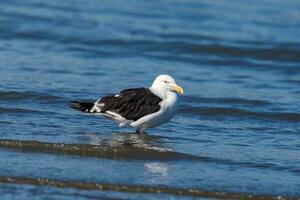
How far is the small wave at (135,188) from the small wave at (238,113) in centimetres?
472

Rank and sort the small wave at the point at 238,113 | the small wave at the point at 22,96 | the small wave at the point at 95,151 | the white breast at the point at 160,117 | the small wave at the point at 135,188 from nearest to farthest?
the small wave at the point at 135,188, the small wave at the point at 95,151, the white breast at the point at 160,117, the small wave at the point at 238,113, the small wave at the point at 22,96

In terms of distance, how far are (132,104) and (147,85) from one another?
4.11 m

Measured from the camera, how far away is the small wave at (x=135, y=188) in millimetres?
8812

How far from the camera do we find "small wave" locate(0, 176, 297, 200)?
8812 millimetres

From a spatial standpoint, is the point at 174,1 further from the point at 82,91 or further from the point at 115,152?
the point at 115,152

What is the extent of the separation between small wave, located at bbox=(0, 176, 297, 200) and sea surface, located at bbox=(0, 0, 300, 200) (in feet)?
0.06

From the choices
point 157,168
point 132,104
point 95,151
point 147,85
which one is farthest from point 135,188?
point 147,85

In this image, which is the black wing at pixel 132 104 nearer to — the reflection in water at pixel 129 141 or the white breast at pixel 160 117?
the white breast at pixel 160 117

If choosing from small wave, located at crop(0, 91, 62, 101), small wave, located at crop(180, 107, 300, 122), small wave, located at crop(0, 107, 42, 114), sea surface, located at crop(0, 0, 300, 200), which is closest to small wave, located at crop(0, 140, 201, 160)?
sea surface, located at crop(0, 0, 300, 200)

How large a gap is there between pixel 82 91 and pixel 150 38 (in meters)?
6.96

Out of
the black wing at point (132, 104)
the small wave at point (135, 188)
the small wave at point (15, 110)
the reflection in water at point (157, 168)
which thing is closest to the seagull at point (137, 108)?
the black wing at point (132, 104)

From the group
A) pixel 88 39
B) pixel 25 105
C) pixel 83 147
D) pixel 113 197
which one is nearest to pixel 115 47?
pixel 88 39

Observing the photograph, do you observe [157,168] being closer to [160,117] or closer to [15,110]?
[160,117]

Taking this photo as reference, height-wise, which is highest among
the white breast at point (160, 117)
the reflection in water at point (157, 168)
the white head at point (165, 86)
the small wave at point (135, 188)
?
the white head at point (165, 86)
